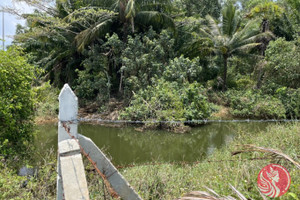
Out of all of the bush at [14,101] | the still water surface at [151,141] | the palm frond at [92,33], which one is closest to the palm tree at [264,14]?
the still water surface at [151,141]

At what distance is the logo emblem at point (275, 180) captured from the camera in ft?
4.51

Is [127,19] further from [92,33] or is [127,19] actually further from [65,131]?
[65,131]

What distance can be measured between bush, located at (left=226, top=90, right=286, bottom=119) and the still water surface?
94 centimetres

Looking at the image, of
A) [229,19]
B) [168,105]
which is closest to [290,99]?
[229,19]

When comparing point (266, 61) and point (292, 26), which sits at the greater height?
point (292, 26)

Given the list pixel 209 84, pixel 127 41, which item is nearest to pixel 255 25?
pixel 209 84

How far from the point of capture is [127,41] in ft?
43.2

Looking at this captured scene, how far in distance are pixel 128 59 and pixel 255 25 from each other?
8.44m

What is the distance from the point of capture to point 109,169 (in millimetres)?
2113

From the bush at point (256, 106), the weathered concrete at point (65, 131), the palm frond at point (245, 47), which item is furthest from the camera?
the palm frond at point (245, 47)

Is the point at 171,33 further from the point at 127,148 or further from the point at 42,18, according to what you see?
the point at 127,148

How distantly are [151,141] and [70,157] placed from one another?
23.2ft

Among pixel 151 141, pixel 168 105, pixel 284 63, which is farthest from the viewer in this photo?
pixel 284 63

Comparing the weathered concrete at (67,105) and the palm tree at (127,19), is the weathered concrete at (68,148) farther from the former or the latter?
the palm tree at (127,19)
